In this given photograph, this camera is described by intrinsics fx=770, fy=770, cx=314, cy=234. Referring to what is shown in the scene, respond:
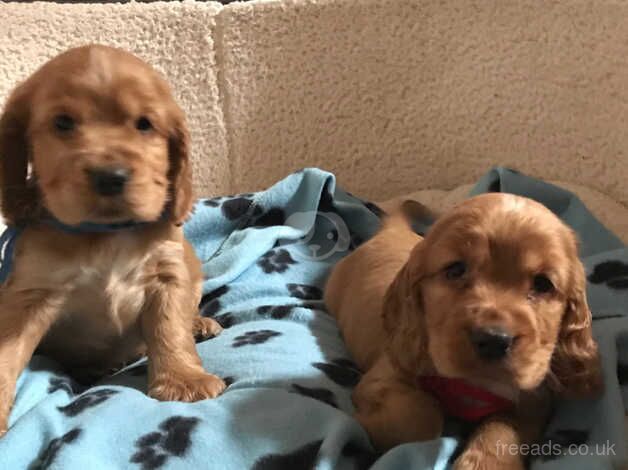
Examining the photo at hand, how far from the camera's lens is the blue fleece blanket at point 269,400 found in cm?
155

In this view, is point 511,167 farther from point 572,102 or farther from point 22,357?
point 22,357

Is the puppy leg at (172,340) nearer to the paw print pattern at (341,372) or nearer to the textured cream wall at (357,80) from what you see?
the paw print pattern at (341,372)

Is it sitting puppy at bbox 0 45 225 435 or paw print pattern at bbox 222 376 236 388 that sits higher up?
sitting puppy at bbox 0 45 225 435

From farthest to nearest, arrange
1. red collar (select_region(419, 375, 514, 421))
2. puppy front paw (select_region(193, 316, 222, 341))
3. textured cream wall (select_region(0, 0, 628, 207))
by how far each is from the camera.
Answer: textured cream wall (select_region(0, 0, 628, 207)), puppy front paw (select_region(193, 316, 222, 341)), red collar (select_region(419, 375, 514, 421))

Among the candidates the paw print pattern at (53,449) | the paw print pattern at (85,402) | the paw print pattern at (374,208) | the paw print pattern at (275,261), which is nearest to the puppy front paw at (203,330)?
the paw print pattern at (275,261)

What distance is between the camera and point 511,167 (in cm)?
293

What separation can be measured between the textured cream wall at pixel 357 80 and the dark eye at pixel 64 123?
1.30 meters

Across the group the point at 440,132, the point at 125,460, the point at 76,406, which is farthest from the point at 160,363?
the point at 440,132

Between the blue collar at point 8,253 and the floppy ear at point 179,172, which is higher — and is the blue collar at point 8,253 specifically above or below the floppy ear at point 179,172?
below

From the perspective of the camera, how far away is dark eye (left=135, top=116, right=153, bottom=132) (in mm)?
1857

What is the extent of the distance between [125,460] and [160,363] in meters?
0.38

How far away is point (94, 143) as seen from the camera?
69.1 inches

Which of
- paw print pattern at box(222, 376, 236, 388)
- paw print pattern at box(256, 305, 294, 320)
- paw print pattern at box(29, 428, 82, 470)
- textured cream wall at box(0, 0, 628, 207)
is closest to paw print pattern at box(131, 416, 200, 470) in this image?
paw print pattern at box(29, 428, 82, 470)

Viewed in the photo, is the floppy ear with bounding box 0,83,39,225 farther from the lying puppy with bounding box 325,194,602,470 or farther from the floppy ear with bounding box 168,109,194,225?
the lying puppy with bounding box 325,194,602,470
